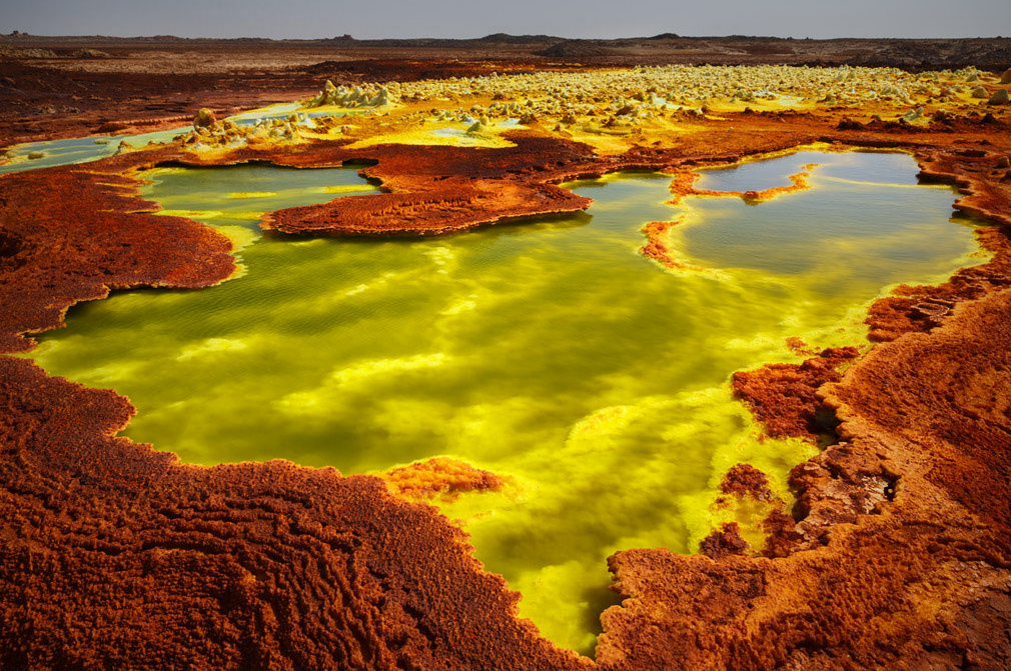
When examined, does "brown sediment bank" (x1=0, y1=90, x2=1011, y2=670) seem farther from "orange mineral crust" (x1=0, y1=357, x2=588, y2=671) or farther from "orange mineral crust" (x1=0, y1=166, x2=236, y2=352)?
"orange mineral crust" (x1=0, y1=166, x2=236, y2=352)

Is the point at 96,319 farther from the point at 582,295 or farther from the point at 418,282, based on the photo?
the point at 582,295

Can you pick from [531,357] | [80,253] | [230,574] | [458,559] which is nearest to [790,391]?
[531,357]

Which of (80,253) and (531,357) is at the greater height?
(80,253)

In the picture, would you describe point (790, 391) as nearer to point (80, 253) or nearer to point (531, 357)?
point (531, 357)

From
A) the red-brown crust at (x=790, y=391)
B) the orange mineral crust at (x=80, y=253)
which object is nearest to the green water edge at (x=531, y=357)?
the red-brown crust at (x=790, y=391)

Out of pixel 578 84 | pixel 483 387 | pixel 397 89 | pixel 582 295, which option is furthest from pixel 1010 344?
pixel 397 89

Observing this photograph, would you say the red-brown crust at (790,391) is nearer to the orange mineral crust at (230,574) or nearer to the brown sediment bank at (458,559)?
the brown sediment bank at (458,559)
